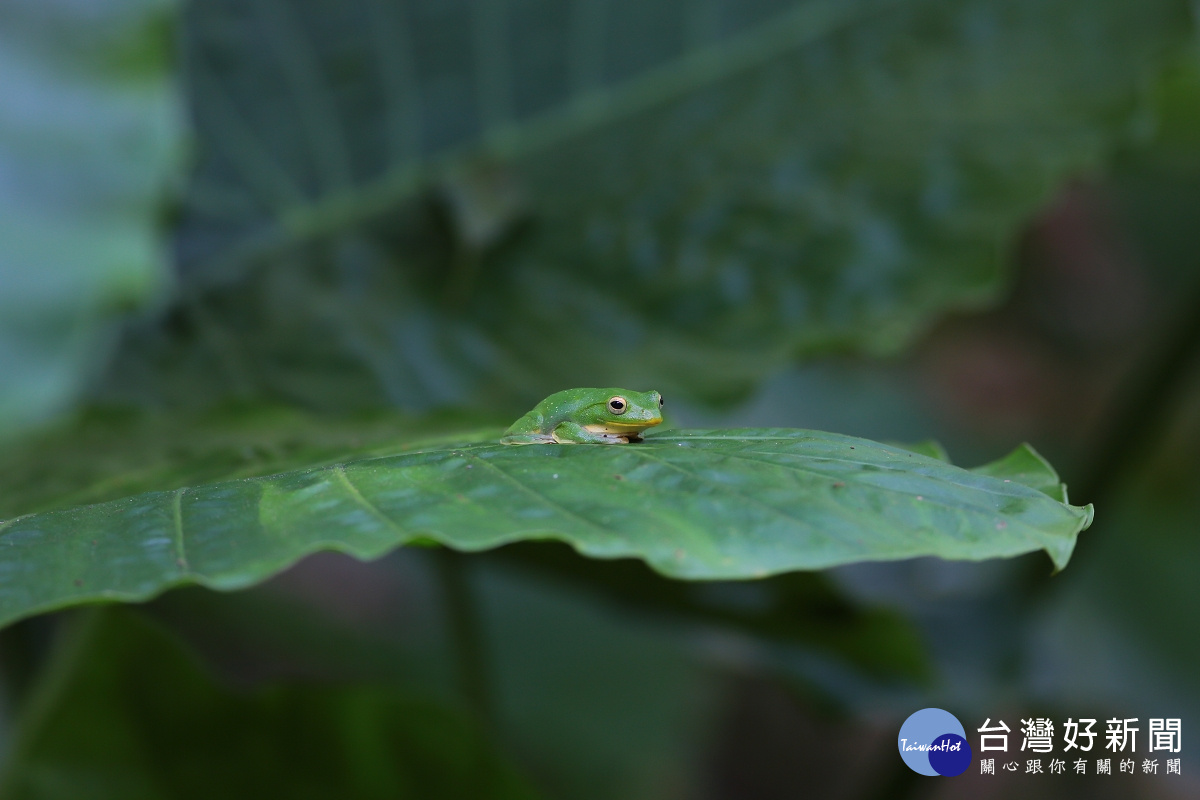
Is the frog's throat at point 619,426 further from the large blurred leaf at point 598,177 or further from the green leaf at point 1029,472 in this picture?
the green leaf at point 1029,472

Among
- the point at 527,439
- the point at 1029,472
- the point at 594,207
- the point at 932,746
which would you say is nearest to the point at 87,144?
the point at 527,439

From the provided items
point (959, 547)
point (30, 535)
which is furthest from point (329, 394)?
point (959, 547)

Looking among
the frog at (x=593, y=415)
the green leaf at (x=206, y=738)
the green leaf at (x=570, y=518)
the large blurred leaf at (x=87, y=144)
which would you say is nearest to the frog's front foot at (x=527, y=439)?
the frog at (x=593, y=415)

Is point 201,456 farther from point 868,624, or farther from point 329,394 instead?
point 868,624

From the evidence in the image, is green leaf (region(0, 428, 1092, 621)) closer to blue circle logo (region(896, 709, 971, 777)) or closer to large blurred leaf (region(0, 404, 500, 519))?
large blurred leaf (region(0, 404, 500, 519))

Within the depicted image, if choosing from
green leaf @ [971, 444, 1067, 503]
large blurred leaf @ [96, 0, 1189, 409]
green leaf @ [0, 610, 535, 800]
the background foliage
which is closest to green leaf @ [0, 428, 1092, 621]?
green leaf @ [971, 444, 1067, 503]

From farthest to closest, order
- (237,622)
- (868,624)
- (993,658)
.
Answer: (237,622)
(993,658)
(868,624)
